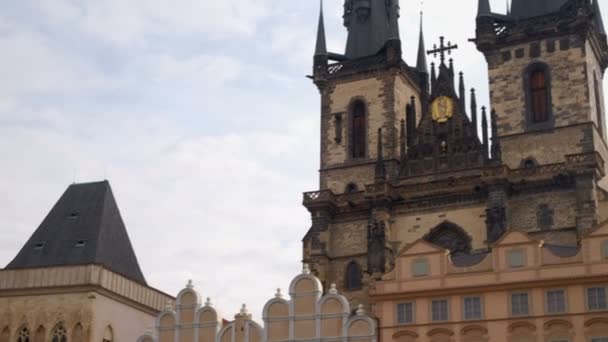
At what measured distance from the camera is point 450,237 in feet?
182

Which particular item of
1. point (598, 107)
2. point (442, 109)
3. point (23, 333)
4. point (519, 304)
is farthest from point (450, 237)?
point (23, 333)

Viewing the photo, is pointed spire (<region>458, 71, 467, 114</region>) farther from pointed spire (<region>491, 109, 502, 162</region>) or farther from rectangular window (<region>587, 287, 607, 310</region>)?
rectangular window (<region>587, 287, 607, 310</region>)

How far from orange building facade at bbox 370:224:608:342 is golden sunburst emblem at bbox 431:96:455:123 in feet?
72.0

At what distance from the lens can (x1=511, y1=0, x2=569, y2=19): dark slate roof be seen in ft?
192

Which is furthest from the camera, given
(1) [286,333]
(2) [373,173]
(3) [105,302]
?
(2) [373,173]

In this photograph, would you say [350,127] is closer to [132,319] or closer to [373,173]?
[373,173]

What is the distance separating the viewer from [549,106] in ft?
185

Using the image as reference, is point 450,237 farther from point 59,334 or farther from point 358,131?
point 59,334

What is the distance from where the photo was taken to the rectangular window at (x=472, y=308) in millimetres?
36094

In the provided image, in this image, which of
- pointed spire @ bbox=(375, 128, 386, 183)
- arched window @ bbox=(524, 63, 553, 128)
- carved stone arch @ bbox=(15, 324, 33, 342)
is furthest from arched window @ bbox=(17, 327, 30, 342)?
arched window @ bbox=(524, 63, 553, 128)

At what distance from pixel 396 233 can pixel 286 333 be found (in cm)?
2014

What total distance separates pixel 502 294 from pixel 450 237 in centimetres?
1960

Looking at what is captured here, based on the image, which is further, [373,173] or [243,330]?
[373,173]

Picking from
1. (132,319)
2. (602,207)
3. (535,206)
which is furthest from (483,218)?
(132,319)
